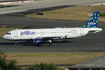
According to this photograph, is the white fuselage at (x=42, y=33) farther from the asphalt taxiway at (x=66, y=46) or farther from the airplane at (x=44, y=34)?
the asphalt taxiway at (x=66, y=46)

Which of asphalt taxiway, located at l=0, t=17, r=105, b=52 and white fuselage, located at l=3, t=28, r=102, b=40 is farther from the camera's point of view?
white fuselage, located at l=3, t=28, r=102, b=40

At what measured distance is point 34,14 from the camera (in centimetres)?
10356

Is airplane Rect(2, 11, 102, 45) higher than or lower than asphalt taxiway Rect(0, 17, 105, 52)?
higher

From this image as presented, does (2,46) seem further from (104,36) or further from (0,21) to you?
(0,21)

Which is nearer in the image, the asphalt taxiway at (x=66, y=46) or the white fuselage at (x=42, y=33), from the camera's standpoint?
the asphalt taxiway at (x=66, y=46)

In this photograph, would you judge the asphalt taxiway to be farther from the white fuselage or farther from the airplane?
the white fuselage

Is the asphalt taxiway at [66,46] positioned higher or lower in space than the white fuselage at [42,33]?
lower

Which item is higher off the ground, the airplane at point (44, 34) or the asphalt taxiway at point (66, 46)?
the airplane at point (44, 34)

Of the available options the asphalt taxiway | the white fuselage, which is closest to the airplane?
the white fuselage

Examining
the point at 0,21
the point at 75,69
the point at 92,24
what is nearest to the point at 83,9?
the point at 0,21

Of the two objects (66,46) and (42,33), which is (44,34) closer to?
(42,33)

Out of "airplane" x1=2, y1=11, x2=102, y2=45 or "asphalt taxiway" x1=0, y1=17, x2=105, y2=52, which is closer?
"asphalt taxiway" x1=0, y1=17, x2=105, y2=52

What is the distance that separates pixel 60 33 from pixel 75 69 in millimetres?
25285

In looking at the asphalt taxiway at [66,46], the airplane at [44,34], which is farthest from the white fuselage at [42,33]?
the asphalt taxiway at [66,46]
